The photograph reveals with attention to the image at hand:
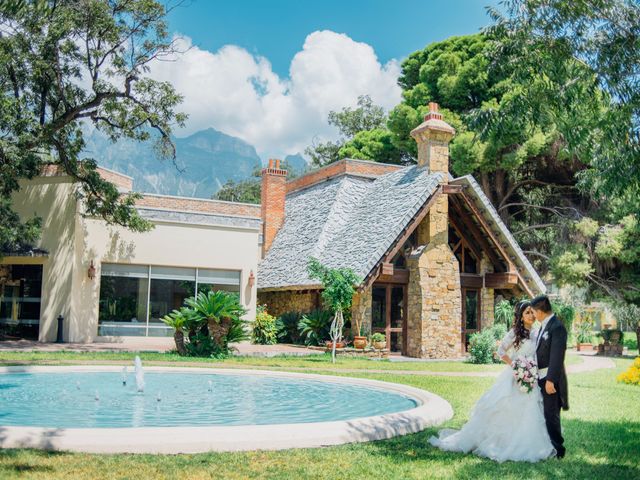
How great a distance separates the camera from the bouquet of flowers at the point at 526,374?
6.29 meters

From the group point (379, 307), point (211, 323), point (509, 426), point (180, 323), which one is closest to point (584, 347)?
point (379, 307)

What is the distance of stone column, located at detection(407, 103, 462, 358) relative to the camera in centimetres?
2028

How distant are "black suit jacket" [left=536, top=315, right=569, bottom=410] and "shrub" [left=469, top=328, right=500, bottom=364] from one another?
12.3 m

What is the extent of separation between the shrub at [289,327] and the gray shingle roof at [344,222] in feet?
3.99

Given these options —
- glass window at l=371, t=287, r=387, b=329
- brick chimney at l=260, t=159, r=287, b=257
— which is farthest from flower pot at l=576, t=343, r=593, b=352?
brick chimney at l=260, t=159, r=287, b=257

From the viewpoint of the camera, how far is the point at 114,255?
69.8 ft

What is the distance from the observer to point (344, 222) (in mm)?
25250

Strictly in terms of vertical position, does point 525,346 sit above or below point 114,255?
below

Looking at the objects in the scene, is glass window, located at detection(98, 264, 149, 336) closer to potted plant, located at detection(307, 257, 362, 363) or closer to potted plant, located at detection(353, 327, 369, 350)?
potted plant, located at detection(307, 257, 362, 363)

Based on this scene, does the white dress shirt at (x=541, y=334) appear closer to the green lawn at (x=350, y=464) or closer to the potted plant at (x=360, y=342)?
the green lawn at (x=350, y=464)

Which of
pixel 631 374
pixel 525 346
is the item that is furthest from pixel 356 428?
pixel 631 374

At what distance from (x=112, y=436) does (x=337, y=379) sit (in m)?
7.07

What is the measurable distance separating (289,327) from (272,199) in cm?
776

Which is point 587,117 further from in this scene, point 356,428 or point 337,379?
point 337,379
